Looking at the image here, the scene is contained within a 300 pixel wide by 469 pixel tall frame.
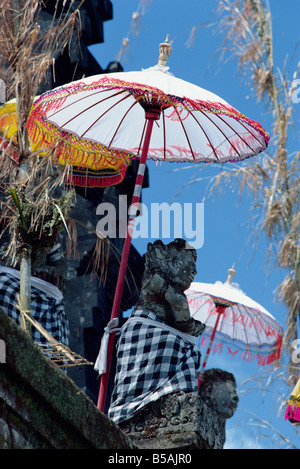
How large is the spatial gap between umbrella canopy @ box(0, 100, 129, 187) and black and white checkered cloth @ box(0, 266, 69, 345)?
0.90 metres

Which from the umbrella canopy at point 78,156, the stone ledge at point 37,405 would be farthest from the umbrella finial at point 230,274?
the stone ledge at point 37,405

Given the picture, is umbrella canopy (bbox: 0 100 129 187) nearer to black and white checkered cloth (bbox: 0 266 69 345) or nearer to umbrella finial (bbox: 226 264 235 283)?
black and white checkered cloth (bbox: 0 266 69 345)

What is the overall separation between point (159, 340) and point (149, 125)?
2.07 metres

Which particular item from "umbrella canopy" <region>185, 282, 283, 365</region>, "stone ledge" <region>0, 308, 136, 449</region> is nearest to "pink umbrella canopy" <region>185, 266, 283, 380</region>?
"umbrella canopy" <region>185, 282, 283, 365</region>

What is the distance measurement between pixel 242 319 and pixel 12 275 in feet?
12.0

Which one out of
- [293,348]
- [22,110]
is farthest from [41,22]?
[22,110]

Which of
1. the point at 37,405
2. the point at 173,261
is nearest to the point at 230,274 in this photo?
the point at 173,261

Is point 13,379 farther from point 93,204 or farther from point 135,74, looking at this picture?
point 93,204

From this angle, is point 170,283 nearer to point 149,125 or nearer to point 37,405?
point 149,125

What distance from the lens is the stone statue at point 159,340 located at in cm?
662

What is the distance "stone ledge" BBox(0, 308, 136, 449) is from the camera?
4953 mm

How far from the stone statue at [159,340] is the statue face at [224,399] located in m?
1.04

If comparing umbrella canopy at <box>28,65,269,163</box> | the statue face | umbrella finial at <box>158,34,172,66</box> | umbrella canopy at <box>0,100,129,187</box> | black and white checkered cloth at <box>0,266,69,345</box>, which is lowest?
the statue face

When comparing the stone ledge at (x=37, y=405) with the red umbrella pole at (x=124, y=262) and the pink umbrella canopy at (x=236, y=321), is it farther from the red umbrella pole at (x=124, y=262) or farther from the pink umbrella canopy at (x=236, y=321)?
the pink umbrella canopy at (x=236, y=321)
